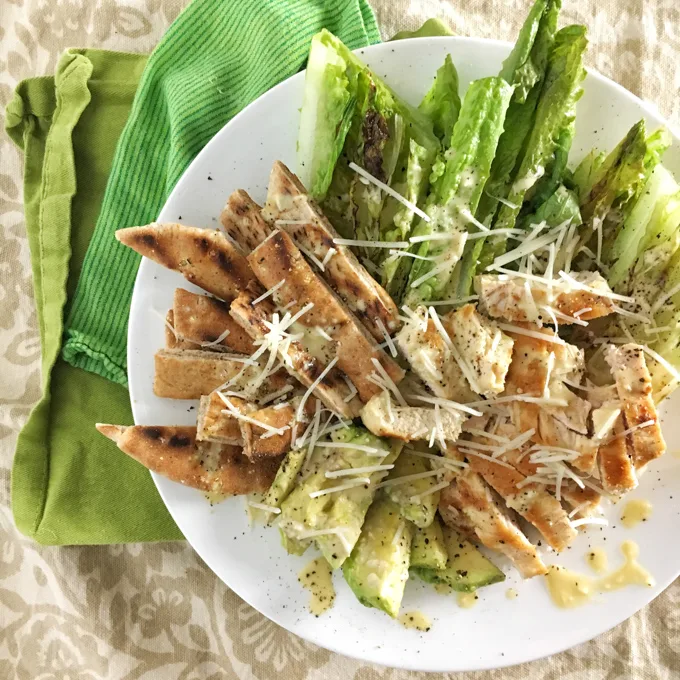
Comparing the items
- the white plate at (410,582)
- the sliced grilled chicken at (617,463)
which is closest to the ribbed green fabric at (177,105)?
the white plate at (410,582)

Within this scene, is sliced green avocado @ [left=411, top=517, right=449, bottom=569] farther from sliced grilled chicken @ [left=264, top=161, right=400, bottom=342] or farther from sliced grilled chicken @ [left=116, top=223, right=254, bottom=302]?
sliced grilled chicken @ [left=116, top=223, right=254, bottom=302]

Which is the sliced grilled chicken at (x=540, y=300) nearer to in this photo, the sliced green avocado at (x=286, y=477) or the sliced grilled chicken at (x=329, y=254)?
the sliced grilled chicken at (x=329, y=254)

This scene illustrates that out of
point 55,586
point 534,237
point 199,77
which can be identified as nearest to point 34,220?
point 199,77

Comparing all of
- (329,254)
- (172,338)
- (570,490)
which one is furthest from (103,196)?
(570,490)

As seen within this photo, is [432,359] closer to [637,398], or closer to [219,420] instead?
[637,398]

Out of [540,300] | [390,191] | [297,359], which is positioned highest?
[390,191]

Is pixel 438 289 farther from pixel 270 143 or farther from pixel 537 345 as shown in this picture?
pixel 270 143

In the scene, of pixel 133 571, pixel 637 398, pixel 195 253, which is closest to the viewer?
pixel 637 398
